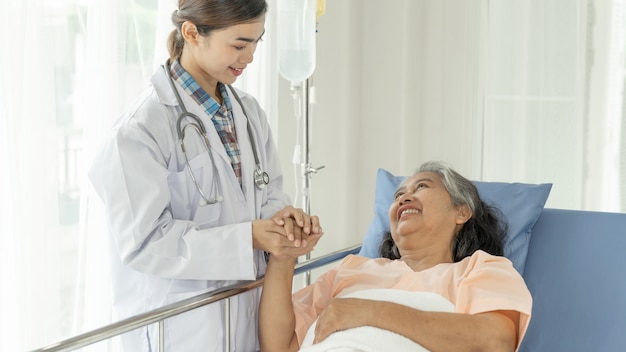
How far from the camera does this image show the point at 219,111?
197 cm

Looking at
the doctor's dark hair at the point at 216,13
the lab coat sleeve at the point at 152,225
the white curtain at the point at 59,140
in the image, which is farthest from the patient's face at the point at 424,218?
the white curtain at the point at 59,140

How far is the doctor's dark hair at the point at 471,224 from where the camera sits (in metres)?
2.09

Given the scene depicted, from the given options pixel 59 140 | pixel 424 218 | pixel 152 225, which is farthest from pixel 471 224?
pixel 59 140

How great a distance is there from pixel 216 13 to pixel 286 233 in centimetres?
54

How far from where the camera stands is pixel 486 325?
1680 millimetres

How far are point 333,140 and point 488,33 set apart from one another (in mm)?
950

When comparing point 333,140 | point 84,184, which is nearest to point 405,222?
point 84,184

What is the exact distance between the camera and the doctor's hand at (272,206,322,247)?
69.7 inches

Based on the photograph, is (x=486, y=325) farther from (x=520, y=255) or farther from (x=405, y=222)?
(x=520, y=255)

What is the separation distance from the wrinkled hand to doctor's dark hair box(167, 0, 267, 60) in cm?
70

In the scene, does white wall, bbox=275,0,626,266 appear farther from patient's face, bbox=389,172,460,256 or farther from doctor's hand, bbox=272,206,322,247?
doctor's hand, bbox=272,206,322,247

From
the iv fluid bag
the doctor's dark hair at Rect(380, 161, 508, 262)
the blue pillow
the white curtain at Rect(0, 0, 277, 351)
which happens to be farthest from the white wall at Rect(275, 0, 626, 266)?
the doctor's dark hair at Rect(380, 161, 508, 262)

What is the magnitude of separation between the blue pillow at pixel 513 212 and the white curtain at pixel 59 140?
87cm

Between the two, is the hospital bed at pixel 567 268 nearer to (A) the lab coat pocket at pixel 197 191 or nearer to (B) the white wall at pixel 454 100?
(A) the lab coat pocket at pixel 197 191
